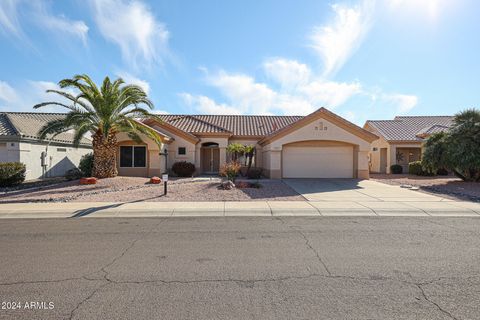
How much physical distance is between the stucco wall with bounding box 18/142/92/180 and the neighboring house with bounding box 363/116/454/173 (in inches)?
1148

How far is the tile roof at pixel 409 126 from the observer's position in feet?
86.5

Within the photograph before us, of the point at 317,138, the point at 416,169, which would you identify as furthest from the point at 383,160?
the point at 317,138

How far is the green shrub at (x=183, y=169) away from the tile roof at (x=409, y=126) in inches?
735

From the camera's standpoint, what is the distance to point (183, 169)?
20.6 m

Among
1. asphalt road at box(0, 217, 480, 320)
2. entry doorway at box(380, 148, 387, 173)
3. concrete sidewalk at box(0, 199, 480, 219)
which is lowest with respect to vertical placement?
asphalt road at box(0, 217, 480, 320)

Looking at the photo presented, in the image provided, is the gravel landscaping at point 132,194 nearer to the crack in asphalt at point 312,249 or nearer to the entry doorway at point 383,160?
the crack in asphalt at point 312,249

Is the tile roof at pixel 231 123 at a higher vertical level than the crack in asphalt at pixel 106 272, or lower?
higher

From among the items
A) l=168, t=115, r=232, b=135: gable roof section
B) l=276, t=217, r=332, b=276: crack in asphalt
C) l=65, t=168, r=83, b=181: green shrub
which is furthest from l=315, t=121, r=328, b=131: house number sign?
l=65, t=168, r=83, b=181: green shrub

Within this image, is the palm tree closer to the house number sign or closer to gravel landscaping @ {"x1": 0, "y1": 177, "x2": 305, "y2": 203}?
gravel landscaping @ {"x1": 0, "y1": 177, "x2": 305, "y2": 203}

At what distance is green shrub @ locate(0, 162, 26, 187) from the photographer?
15070 millimetres

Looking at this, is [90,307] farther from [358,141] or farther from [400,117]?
[400,117]

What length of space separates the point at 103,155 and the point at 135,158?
12.3ft

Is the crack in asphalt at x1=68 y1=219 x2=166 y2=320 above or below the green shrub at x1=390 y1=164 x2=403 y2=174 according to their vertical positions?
below

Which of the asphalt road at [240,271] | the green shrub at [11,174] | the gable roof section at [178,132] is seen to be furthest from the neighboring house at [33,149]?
the asphalt road at [240,271]
